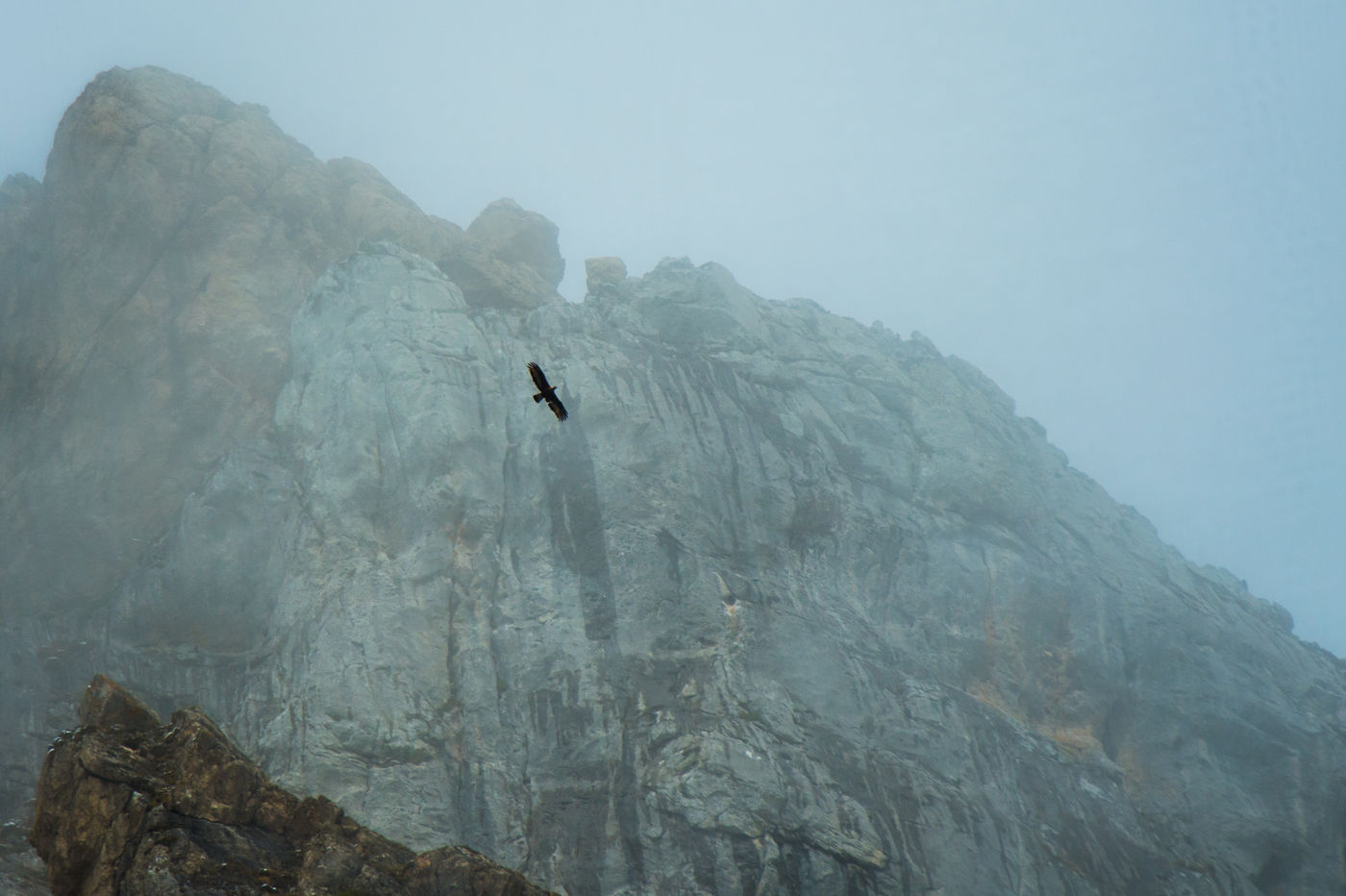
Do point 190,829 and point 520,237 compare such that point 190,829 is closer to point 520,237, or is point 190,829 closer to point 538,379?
point 538,379

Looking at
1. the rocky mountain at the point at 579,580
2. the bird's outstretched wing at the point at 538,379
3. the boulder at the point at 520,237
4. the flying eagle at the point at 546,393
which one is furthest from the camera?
the boulder at the point at 520,237

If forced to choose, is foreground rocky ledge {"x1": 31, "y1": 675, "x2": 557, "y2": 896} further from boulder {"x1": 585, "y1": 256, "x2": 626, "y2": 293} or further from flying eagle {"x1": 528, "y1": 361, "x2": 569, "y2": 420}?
boulder {"x1": 585, "y1": 256, "x2": 626, "y2": 293}

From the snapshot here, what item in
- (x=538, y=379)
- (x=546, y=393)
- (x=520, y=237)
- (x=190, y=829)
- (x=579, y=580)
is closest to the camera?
(x=538, y=379)

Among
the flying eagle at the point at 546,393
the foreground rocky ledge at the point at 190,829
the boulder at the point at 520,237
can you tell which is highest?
the boulder at the point at 520,237

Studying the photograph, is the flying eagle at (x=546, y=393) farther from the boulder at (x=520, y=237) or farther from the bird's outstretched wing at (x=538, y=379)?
the boulder at (x=520, y=237)

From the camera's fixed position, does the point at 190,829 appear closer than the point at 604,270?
Yes

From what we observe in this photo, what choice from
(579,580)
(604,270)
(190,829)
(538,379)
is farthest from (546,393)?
(604,270)

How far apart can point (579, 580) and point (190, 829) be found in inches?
790

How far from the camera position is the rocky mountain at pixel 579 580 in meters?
34.2

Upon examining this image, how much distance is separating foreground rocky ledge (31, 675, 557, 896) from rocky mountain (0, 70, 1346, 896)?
626 centimetres

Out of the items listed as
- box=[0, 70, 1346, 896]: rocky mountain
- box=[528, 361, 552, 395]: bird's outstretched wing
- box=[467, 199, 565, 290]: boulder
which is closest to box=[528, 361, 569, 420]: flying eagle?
box=[528, 361, 552, 395]: bird's outstretched wing

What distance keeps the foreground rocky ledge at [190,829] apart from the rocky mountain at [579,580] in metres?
6.26

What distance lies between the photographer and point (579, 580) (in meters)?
40.2

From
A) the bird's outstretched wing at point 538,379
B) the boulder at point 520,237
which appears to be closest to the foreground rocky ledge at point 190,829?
the bird's outstretched wing at point 538,379
